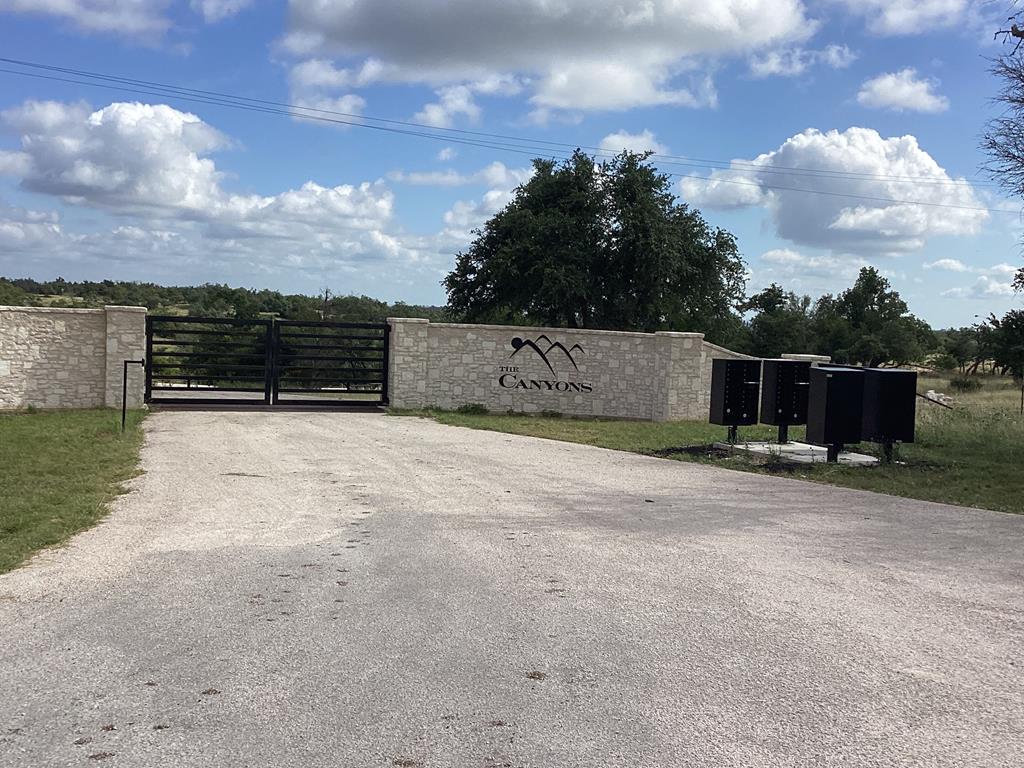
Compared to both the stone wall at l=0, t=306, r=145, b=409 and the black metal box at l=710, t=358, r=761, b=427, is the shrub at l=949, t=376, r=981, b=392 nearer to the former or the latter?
the black metal box at l=710, t=358, r=761, b=427

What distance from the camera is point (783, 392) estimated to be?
16.9 meters

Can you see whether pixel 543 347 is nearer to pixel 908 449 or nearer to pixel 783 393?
pixel 783 393

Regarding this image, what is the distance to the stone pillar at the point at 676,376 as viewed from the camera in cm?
2359

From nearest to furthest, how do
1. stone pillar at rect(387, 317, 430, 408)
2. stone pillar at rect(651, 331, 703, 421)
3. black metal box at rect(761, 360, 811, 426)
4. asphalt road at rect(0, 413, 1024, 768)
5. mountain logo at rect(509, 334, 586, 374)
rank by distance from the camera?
asphalt road at rect(0, 413, 1024, 768), black metal box at rect(761, 360, 811, 426), stone pillar at rect(387, 317, 430, 408), mountain logo at rect(509, 334, 586, 374), stone pillar at rect(651, 331, 703, 421)

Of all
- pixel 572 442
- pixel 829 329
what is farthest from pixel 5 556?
pixel 829 329

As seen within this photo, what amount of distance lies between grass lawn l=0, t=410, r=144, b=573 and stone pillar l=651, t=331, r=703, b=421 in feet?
41.9

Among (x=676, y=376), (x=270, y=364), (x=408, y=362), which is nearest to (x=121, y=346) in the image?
(x=270, y=364)

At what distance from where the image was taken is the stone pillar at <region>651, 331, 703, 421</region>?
23.6 metres

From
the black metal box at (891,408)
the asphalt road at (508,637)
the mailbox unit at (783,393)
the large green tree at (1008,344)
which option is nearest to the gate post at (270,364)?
the mailbox unit at (783,393)

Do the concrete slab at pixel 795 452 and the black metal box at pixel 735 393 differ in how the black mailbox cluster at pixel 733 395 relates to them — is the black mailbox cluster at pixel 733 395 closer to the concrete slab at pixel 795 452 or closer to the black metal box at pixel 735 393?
the black metal box at pixel 735 393

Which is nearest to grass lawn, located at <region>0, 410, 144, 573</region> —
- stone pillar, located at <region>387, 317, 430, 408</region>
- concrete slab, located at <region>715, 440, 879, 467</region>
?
stone pillar, located at <region>387, 317, 430, 408</region>

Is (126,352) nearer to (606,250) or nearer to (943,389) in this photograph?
(606,250)

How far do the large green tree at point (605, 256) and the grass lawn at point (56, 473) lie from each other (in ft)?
58.6

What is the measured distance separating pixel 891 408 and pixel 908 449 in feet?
8.20
